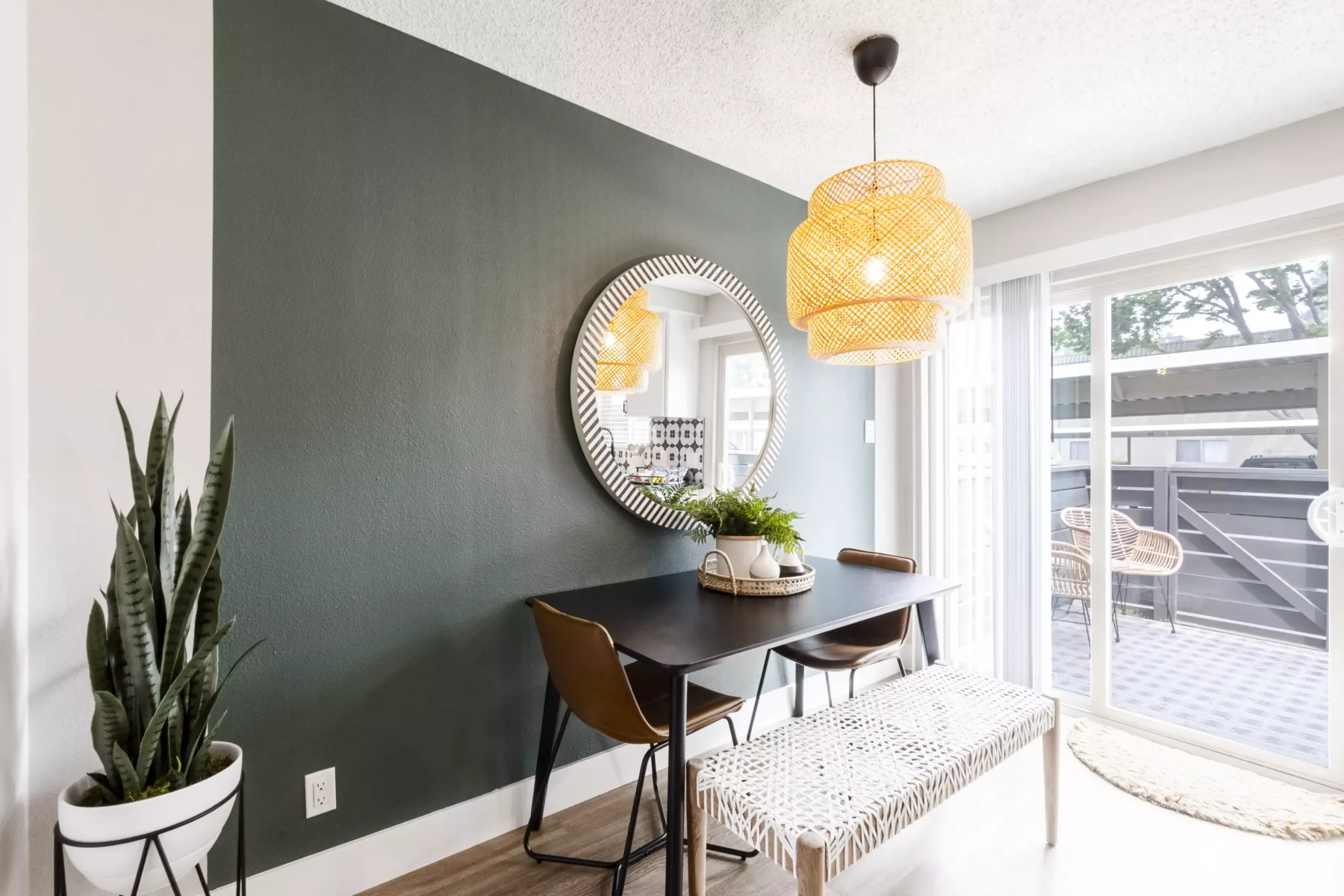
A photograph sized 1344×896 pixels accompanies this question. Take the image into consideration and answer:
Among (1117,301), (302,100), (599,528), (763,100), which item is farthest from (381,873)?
(1117,301)

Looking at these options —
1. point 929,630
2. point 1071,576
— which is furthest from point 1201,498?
point 929,630

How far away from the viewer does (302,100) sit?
1.56 meters

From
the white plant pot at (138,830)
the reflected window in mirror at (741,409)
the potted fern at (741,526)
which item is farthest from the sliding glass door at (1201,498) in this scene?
the white plant pot at (138,830)

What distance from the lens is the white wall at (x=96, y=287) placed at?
123 cm

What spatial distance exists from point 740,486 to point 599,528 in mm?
659

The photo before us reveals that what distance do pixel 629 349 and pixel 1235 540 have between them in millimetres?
2645

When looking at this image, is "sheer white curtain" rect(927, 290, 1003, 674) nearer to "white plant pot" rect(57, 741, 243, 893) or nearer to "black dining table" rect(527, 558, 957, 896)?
"black dining table" rect(527, 558, 957, 896)

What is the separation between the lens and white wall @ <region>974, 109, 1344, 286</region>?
6.83ft

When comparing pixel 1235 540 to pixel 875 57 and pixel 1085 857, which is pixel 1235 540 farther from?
pixel 875 57

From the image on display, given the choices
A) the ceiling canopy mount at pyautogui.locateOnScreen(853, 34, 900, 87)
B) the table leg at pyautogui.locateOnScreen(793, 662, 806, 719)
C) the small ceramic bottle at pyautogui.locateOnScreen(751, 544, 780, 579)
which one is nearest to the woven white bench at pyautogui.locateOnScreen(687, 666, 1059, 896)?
the small ceramic bottle at pyautogui.locateOnScreen(751, 544, 780, 579)

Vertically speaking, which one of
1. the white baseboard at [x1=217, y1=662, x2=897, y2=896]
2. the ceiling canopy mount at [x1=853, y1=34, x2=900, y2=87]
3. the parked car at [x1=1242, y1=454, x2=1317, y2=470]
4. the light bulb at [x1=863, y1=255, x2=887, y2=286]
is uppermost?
the ceiling canopy mount at [x1=853, y1=34, x2=900, y2=87]

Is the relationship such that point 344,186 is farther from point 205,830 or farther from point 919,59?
point 919,59

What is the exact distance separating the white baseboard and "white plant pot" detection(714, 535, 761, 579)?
2.55 ft

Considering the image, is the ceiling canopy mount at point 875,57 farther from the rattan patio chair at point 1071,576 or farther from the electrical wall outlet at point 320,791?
the electrical wall outlet at point 320,791
